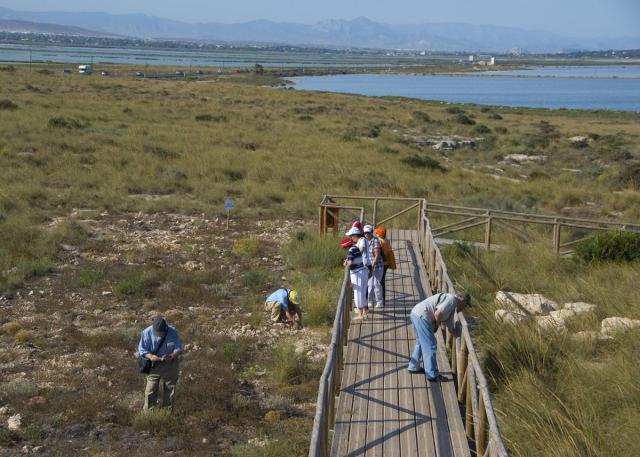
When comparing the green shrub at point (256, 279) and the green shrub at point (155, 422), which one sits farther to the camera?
the green shrub at point (256, 279)

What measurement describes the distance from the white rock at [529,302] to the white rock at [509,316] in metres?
0.65

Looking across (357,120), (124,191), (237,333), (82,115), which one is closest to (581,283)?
(237,333)

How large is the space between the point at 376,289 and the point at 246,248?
7.17 meters

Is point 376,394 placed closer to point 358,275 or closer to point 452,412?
point 452,412

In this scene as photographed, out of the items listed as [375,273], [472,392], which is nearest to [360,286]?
[375,273]

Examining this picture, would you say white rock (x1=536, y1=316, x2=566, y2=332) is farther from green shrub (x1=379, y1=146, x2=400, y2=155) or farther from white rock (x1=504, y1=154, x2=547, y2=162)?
white rock (x1=504, y1=154, x2=547, y2=162)

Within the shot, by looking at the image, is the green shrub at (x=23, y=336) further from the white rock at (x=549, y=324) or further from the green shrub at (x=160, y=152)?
the green shrub at (x=160, y=152)

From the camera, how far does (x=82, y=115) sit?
38.7 meters

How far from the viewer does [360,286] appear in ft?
33.9

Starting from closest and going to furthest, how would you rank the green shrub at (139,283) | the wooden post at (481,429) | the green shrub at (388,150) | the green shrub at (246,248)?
Answer: the wooden post at (481,429), the green shrub at (139,283), the green shrub at (246,248), the green shrub at (388,150)

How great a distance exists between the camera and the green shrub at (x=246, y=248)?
17.3 meters

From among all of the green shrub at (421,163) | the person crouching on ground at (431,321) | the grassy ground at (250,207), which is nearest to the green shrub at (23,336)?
the grassy ground at (250,207)

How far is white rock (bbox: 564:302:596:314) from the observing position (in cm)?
1167

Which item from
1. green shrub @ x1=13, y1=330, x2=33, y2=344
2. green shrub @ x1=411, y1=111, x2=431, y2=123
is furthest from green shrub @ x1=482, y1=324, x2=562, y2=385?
green shrub @ x1=411, y1=111, x2=431, y2=123
